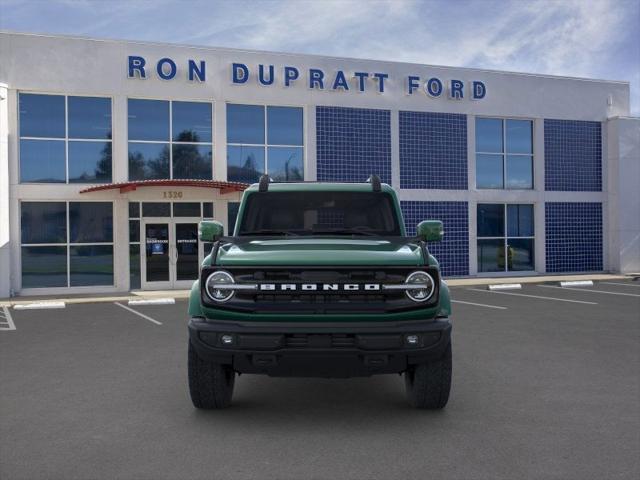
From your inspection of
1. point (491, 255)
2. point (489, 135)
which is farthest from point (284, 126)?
point (491, 255)

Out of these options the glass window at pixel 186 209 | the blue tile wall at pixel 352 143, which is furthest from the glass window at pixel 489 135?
the glass window at pixel 186 209

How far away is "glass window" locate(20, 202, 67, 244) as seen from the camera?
718 inches

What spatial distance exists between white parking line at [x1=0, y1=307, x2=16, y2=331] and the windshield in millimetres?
7270

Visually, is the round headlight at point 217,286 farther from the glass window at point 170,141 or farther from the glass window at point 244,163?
the glass window at point 244,163

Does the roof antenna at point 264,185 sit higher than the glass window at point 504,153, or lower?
lower

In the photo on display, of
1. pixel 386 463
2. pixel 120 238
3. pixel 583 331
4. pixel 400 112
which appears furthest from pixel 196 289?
pixel 400 112

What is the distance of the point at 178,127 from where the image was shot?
19.5m

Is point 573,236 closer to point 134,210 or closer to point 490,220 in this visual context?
point 490,220

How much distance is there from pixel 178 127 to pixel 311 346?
15.9m

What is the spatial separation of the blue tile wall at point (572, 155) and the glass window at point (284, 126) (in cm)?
966

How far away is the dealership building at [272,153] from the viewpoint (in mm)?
18297

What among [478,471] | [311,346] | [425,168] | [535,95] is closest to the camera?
[478,471]

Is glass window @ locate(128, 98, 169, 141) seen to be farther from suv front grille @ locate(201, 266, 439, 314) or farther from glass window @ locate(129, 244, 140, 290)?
suv front grille @ locate(201, 266, 439, 314)

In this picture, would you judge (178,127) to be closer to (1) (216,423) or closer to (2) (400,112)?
(2) (400,112)
